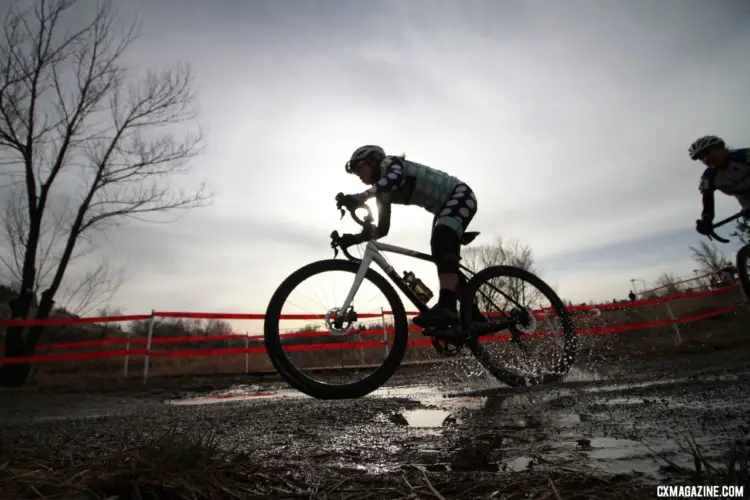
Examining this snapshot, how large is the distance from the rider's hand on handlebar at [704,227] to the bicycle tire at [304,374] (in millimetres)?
4900

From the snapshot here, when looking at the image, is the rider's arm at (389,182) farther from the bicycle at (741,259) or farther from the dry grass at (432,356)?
the bicycle at (741,259)

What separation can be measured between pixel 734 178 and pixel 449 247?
15.1 ft

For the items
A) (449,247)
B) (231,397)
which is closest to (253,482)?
(449,247)

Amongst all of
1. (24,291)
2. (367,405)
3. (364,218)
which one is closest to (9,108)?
(24,291)

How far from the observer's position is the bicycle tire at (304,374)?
3.58 meters

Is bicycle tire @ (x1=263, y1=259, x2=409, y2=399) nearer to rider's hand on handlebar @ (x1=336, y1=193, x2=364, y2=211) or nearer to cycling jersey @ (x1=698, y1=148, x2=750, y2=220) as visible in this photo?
rider's hand on handlebar @ (x1=336, y1=193, x2=364, y2=211)

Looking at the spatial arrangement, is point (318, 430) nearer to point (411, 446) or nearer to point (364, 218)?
point (411, 446)

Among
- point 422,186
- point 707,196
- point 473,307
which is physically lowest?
point 473,307

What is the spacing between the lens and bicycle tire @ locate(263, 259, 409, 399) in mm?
3578

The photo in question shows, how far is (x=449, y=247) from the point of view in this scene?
13.1 ft

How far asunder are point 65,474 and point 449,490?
1.21 m

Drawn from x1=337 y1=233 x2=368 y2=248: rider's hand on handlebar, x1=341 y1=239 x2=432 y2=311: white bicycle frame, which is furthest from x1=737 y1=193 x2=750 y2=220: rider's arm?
x1=337 y1=233 x2=368 y2=248: rider's hand on handlebar

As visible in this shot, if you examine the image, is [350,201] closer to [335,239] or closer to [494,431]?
[335,239]

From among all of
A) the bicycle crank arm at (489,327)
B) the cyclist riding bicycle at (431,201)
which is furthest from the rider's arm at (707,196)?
the cyclist riding bicycle at (431,201)
